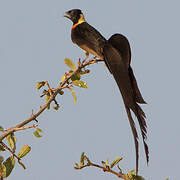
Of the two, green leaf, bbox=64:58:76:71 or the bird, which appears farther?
green leaf, bbox=64:58:76:71

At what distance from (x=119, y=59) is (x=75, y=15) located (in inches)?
67.6

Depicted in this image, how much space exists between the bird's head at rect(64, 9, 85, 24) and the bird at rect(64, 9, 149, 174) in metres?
0.52

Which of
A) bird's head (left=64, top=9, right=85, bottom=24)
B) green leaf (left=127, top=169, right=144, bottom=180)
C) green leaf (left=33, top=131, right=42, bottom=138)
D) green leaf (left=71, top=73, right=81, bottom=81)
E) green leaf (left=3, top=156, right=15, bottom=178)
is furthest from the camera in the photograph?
bird's head (left=64, top=9, right=85, bottom=24)

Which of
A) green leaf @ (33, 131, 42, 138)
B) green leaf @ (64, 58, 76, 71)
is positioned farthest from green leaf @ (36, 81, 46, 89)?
green leaf @ (33, 131, 42, 138)

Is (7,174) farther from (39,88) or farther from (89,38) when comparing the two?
(89,38)

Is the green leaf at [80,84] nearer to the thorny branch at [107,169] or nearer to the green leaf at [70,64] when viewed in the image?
the green leaf at [70,64]

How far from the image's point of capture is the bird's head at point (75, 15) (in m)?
3.90

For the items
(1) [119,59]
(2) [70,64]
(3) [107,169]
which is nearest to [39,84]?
(2) [70,64]

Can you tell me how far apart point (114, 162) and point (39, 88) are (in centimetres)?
85

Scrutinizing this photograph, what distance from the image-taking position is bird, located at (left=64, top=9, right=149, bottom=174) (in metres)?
2.03

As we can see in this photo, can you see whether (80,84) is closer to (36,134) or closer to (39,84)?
(39,84)

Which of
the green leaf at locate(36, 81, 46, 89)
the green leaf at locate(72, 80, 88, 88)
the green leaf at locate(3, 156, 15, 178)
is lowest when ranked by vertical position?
the green leaf at locate(3, 156, 15, 178)

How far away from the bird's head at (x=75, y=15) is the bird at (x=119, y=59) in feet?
1.70

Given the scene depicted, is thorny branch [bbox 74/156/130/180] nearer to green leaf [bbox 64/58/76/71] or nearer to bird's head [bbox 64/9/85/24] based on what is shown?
green leaf [bbox 64/58/76/71]
